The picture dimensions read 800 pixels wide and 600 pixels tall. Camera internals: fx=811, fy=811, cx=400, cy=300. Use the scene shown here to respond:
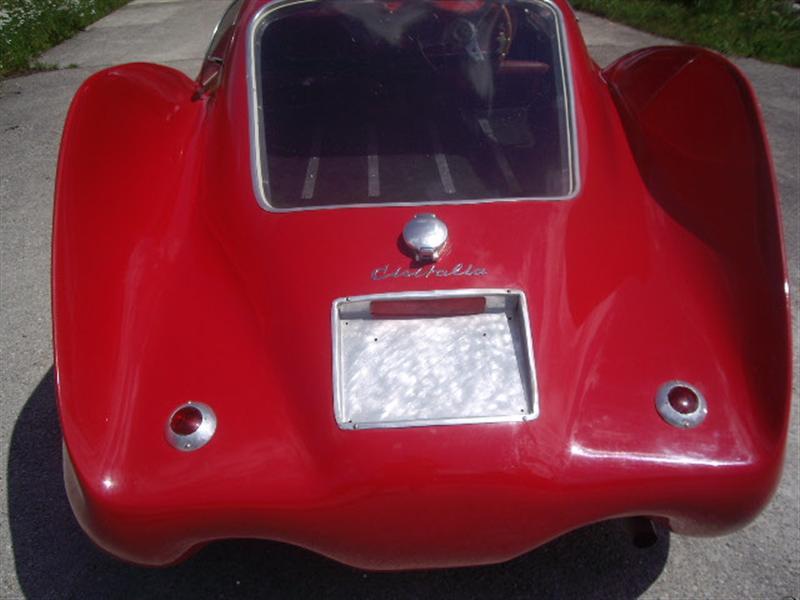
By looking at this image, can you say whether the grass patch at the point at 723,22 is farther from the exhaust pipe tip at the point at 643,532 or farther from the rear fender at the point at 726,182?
the exhaust pipe tip at the point at 643,532

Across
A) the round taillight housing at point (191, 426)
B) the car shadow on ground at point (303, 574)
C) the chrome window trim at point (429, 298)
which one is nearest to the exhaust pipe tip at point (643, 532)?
the car shadow on ground at point (303, 574)

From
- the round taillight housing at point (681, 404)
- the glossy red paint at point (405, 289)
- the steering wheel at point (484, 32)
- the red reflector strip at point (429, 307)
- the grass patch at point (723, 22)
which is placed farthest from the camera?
the grass patch at point (723, 22)

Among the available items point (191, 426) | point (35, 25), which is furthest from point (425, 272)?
point (35, 25)

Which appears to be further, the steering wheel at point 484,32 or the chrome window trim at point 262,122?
the steering wheel at point 484,32

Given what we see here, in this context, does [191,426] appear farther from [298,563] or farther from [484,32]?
[484,32]

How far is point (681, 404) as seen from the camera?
6.48ft

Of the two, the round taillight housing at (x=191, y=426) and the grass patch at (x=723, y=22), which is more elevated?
the round taillight housing at (x=191, y=426)

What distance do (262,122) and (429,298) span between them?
3.03 ft

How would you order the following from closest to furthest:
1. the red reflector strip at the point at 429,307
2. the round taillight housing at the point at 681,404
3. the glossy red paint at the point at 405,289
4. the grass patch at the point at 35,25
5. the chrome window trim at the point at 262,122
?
the glossy red paint at the point at 405,289 → the round taillight housing at the point at 681,404 → the red reflector strip at the point at 429,307 → the chrome window trim at the point at 262,122 → the grass patch at the point at 35,25

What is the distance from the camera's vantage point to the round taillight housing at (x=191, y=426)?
191 cm

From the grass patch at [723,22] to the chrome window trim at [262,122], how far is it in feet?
20.0

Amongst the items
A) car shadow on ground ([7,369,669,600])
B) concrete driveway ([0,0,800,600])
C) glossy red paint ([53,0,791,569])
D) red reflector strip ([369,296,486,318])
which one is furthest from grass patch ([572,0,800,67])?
red reflector strip ([369,296,486,318])

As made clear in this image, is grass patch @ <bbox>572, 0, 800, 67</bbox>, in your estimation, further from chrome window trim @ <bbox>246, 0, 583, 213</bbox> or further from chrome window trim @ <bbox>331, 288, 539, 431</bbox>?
chrome window trim @ <bbox>331, 288, 539, 431</bbox>

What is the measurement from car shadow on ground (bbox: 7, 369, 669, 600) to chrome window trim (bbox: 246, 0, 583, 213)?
106 cm
